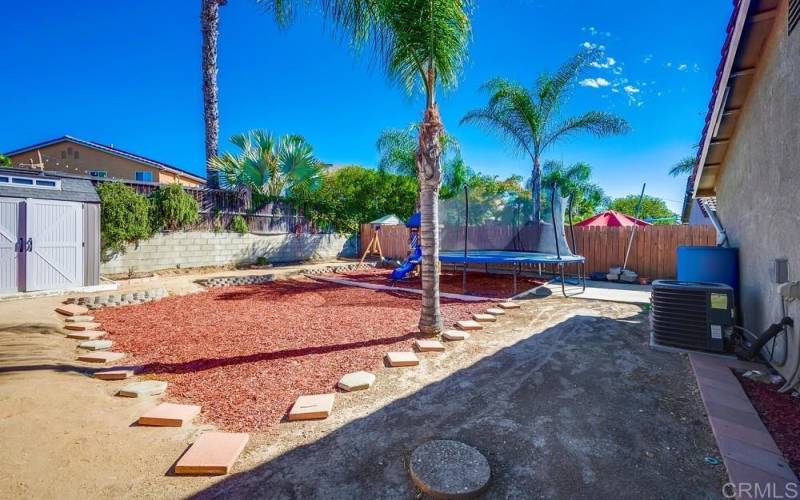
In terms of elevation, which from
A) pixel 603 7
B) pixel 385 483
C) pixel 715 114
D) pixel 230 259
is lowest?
pixel 385 483

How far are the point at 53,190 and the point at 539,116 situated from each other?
12.7 meters

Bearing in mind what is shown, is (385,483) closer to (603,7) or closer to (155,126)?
(603,7)

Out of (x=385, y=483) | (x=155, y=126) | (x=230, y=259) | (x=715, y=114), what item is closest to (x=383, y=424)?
(x=385, y=483)

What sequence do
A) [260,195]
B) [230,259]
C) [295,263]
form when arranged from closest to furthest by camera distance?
[230,259] → [260,195] → [295,263]

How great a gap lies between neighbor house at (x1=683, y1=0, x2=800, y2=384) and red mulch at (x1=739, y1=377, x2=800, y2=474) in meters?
0.21

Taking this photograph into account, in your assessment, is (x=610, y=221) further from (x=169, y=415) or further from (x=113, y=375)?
(x=113, y=375)

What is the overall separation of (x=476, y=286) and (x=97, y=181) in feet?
33.2

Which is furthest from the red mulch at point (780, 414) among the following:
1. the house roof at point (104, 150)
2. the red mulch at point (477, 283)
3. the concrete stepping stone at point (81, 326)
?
the house roof at point (104, 150)

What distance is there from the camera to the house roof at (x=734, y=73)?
3117mm

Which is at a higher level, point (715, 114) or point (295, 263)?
point (715, 114)

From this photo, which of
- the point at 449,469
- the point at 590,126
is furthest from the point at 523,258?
the point at 590,126

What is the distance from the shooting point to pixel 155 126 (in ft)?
76.2

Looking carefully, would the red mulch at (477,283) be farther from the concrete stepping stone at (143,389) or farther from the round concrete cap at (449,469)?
the concrete stepping stone at (143,389)

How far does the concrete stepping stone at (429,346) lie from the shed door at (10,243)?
7975 mm
